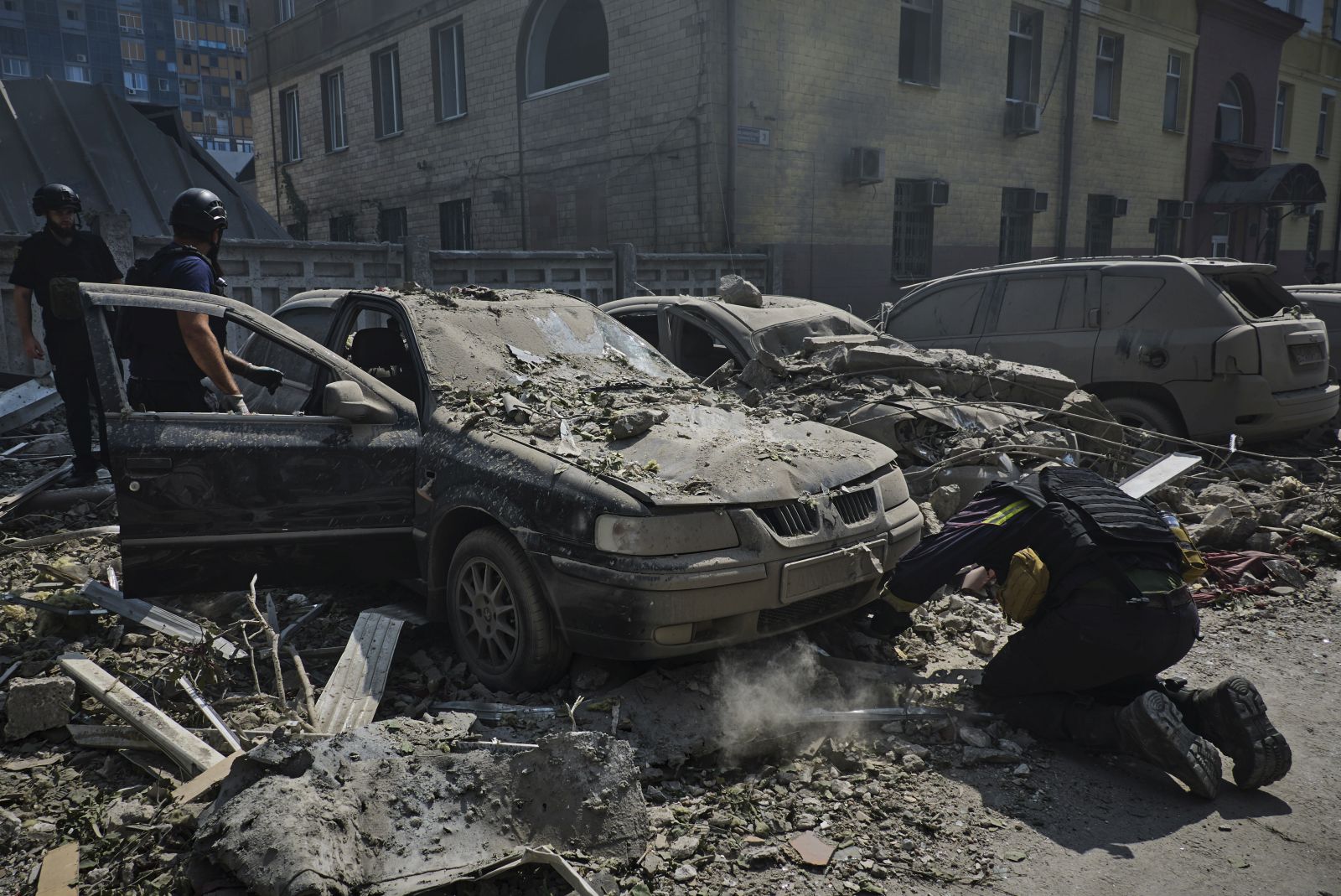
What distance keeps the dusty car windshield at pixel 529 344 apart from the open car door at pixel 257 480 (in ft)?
1.24

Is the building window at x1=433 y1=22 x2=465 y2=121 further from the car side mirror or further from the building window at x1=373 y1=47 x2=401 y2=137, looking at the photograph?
the car side mirror

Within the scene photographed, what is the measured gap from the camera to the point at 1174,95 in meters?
22.0

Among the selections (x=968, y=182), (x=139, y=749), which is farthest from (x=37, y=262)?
(x=968, y=182)

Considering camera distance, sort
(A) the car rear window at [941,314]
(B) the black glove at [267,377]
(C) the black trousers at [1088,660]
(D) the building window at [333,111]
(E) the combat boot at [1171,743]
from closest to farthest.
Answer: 1. (E) the combat boot at [1171,743]
2. (C) the black trousers at [1088,660]
3. (B) the black glove at [267,377]
4. (A) the car rear window at [941,314]
5. (D) the building window at [333,111]

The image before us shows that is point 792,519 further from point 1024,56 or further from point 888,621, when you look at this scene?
point 1024,56

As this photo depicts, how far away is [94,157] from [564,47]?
800 cm

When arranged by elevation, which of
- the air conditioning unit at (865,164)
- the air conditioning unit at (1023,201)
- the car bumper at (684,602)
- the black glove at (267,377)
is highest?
the air conditioning unit at (865,164)

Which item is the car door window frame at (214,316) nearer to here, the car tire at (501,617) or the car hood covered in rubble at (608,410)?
the car hood covered in rubble at (608,410)

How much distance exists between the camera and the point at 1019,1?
17.8 metres

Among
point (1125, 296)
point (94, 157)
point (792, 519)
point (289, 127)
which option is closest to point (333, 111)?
point (289, 127)

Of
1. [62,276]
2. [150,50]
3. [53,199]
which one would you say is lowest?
[62,276]

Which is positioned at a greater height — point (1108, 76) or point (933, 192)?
point (1108, 76)

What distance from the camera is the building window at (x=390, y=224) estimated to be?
21.4m

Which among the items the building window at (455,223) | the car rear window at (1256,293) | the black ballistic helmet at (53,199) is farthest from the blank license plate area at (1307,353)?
the building window at (455,223)
